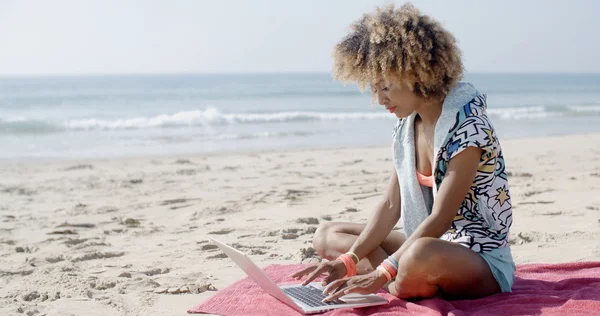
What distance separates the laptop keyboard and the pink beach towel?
7cm

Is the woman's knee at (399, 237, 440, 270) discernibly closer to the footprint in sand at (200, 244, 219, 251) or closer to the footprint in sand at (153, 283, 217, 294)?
the footprint in sand at (153, 283, 217, 294)

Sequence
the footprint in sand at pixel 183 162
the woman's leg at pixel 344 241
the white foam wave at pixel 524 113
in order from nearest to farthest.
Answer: the woman's leg at pixel 344 241 → the footprint in sand at pixel 183 162 → the white foam wave at pixel 524 113

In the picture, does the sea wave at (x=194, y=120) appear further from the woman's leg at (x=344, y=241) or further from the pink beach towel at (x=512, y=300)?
the pink beach towel at (x=512, y=300)

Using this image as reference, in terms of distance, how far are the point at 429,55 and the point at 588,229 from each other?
2408 mm

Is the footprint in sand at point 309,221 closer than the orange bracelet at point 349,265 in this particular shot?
No

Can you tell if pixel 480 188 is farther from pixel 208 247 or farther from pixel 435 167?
pixel 208 247

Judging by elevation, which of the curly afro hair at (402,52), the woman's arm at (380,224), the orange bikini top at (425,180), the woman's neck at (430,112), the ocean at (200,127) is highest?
the curly afro hair at (402,52)

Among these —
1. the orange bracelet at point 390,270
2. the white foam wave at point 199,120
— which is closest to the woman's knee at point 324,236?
the orange bracelet at point 390,270

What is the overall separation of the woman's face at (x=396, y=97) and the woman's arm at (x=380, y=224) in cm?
44

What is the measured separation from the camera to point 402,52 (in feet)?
9.40

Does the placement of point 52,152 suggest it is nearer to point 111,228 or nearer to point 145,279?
point 111,228

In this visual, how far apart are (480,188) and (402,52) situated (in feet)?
2.22

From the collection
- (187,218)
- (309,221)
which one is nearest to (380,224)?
(309,221)

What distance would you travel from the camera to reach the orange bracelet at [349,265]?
124 inches
